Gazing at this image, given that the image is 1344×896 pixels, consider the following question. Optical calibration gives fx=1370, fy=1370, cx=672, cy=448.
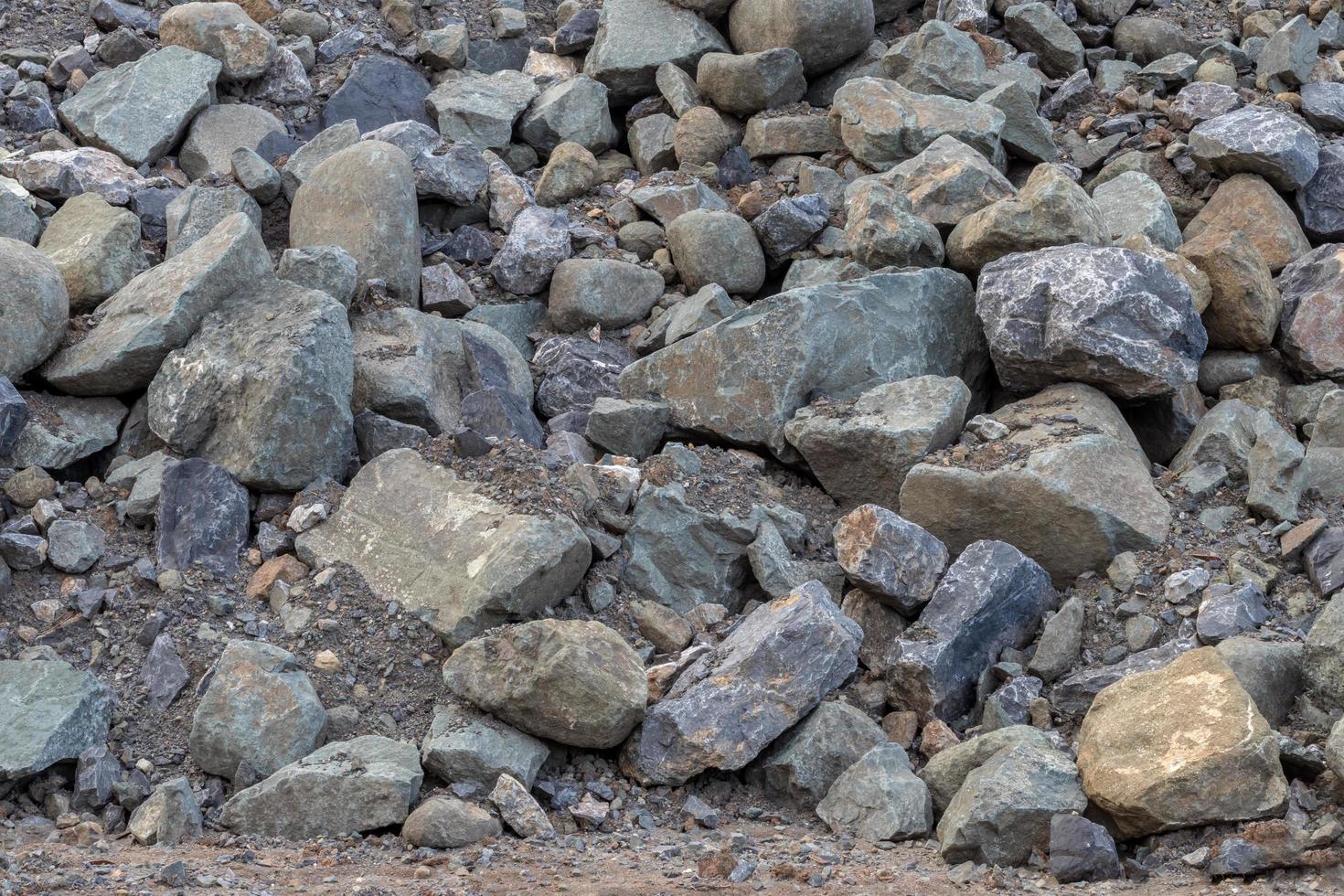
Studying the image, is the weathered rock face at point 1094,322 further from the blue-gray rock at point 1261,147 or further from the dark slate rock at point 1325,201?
the dark slate rock at point 1325,201

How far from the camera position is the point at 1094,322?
205 inches

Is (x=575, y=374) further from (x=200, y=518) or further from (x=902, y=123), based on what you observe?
(x=902, y=123)

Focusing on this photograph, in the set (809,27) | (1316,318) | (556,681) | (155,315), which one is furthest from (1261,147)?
(155,315)

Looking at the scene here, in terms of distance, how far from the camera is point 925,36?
24.4ft

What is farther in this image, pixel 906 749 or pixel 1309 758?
pixel 906 749

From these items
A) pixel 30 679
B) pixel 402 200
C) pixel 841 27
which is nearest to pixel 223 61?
pixel 402 200

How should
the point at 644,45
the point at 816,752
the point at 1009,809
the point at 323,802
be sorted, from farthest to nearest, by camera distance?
the point at 644,45
the point at 816,752
the point at 323,802
the point at 1009,809

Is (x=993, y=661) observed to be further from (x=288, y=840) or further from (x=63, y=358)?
(x=63, y=358)

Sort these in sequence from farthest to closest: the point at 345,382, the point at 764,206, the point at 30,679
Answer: the point at 764,206 < the point at 345,382 < the point at 30,679

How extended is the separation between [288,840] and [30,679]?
43.0 inches

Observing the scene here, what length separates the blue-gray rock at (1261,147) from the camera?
6430 mm

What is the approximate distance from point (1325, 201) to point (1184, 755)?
3.99 metres

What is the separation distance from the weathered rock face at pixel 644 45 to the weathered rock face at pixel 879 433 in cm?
303

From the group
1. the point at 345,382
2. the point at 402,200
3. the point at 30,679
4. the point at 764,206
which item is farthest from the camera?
the point at 764,206
